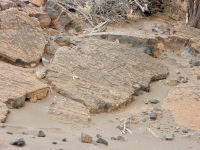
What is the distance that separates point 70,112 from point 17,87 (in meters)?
0.67

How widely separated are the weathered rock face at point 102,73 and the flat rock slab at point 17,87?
13.2 inches

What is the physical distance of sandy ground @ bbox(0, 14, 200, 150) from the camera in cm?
308

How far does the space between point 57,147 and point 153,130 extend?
1.40 meters

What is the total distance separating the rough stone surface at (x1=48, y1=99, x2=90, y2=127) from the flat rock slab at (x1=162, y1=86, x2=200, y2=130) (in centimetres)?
113

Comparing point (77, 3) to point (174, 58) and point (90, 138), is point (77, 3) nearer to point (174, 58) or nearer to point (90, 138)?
point (174, 58)

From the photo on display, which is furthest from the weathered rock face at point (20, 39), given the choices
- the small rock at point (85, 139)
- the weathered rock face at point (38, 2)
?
the weathered rock face at point (38, 2)

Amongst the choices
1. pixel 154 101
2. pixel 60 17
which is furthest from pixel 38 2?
pixel 154 101

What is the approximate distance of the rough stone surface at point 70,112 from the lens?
389 cm

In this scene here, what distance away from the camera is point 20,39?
553 centimetres

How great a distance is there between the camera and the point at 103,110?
4.53 m

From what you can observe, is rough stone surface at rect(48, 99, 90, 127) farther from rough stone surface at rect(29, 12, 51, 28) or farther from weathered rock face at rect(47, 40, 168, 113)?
rough stone surface at rect(29, 12, 51, 28)

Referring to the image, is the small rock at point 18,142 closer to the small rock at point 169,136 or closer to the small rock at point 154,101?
the small rock at point 169,136

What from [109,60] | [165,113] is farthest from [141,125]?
[109,60]

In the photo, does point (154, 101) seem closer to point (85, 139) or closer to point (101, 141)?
point (101, 141)
